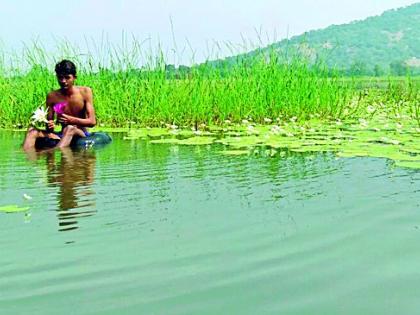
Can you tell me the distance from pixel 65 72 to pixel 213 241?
172 inches

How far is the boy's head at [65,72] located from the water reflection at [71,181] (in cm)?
67

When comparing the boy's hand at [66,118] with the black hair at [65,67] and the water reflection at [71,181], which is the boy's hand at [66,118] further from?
the black hair at [65,67]

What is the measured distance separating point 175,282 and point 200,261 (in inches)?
11.3

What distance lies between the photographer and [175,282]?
2645 mm

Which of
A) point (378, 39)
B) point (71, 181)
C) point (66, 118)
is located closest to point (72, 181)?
point (71, 181)

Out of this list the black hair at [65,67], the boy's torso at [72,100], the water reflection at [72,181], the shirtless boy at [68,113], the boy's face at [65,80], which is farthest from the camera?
the boy's torso at [72,100]

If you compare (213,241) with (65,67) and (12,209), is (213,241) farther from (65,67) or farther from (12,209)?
(65,67)

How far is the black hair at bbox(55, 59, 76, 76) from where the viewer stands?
278 inches

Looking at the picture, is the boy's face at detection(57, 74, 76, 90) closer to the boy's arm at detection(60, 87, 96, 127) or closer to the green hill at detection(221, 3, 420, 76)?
the boy's arm at detection(60, 87, 96, 127)

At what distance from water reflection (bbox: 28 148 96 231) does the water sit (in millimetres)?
16

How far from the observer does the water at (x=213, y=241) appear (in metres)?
2.47

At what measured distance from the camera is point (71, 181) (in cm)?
505

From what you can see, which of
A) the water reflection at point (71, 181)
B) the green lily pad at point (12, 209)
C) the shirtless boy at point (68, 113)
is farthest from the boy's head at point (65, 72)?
the green lily pad at point (12, 209)

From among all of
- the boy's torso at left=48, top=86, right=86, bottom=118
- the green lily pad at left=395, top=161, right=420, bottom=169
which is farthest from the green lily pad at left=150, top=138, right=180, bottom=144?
the green lily pad at left=395, top=161, right=420, bottom=169
